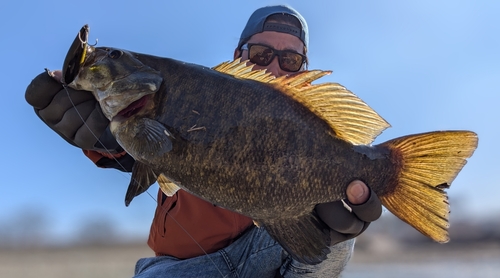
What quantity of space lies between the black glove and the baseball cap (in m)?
2.82

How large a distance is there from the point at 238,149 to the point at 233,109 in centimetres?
23

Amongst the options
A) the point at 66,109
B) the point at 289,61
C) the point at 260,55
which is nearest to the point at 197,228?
the point at 66,109

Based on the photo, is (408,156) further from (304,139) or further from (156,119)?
(156,119)

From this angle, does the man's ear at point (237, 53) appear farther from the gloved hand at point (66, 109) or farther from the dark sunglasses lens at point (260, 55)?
the gloved hand at point (66, 109)

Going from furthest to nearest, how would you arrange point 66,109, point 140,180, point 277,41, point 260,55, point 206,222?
point 277,41
point 260,55
point 206,222
point 66,109
point 140,180

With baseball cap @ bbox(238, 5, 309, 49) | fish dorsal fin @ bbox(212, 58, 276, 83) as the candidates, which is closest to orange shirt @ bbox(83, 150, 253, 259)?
fish dorsal fin @ bbox(212, 58, 276, 83)

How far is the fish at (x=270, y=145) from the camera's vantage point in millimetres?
2311

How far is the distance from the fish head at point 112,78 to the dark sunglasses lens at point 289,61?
227cm

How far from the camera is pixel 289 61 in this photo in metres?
4.54

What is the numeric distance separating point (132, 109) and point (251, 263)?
1.73 m

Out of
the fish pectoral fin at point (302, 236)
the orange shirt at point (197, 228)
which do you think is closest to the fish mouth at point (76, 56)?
the fish pectoral fin at point (302, 236)

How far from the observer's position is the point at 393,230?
3531 centimetres

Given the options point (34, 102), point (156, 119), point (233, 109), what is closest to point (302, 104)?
point (233, 109)

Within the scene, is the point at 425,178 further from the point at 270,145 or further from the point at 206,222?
the point at 206,222
